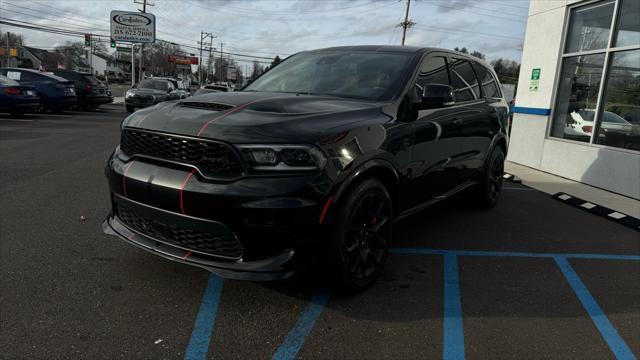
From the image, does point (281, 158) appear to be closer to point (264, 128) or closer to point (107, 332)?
point (264, 128)

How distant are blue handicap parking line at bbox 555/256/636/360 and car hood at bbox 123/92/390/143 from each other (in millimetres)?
1976

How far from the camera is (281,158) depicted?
8.80 ft

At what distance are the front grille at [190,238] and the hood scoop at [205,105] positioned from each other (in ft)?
2.71

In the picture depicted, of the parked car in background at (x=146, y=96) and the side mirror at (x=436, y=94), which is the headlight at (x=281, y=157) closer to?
the side mirror at (x=436, y=94)

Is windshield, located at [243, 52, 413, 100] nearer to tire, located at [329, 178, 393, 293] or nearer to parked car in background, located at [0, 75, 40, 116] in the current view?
tire, located at [329, 178, 393, 293]

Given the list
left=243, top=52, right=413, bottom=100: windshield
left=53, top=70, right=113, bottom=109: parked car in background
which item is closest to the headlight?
left=243, top=52, right=413, bottom=100: windshield

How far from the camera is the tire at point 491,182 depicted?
218 inches

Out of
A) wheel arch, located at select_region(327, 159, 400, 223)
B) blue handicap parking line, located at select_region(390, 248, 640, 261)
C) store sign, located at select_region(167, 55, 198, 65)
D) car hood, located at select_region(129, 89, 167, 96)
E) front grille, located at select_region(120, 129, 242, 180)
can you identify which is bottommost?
blue handicap parking line, located at select_region(390, 248, 640, 261)

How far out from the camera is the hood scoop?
310 centimetres

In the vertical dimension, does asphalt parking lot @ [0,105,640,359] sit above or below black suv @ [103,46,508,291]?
below

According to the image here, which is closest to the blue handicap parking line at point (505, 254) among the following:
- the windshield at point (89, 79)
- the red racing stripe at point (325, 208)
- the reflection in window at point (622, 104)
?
the red racing stripe at point (325, 208)

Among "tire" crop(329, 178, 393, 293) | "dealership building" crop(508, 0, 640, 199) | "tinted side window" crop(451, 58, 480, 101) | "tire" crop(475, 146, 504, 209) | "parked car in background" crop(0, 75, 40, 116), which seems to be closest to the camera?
"tire" crop(329, 178, 393, 293)

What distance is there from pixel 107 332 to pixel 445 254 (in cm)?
284

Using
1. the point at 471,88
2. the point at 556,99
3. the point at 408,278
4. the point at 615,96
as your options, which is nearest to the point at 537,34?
the point at 556,99
